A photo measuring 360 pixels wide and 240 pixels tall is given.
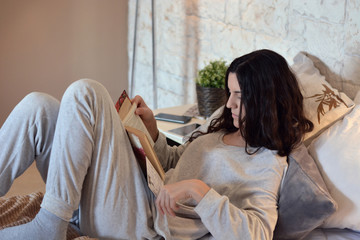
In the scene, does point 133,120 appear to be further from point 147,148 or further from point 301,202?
point 301,202

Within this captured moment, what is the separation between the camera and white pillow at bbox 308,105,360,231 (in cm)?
125

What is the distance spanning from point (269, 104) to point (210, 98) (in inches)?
29.4

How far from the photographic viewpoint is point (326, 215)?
3.87 feet

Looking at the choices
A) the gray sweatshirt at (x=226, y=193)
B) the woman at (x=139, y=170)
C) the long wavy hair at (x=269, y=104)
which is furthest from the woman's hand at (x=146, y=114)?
the long wavy hair at (x=269, y=104)

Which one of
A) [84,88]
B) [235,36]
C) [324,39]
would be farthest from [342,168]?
[235,36]

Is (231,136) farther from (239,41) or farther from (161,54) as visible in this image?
(161,54)

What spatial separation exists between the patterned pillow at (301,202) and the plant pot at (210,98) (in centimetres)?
76

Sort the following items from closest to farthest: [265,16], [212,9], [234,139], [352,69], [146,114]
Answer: [234,139] < [146,114] < [352,69] < [265,16] < [212,9]

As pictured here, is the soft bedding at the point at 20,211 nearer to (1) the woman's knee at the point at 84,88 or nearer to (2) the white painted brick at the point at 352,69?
(1) the woman's knee at the point at 84,88

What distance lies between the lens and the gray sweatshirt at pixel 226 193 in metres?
1.12

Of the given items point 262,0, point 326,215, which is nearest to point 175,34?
point 262,0

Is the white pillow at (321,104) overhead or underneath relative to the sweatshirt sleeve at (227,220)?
overhead

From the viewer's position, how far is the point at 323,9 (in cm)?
169

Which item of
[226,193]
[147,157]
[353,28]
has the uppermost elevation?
[353,28]
